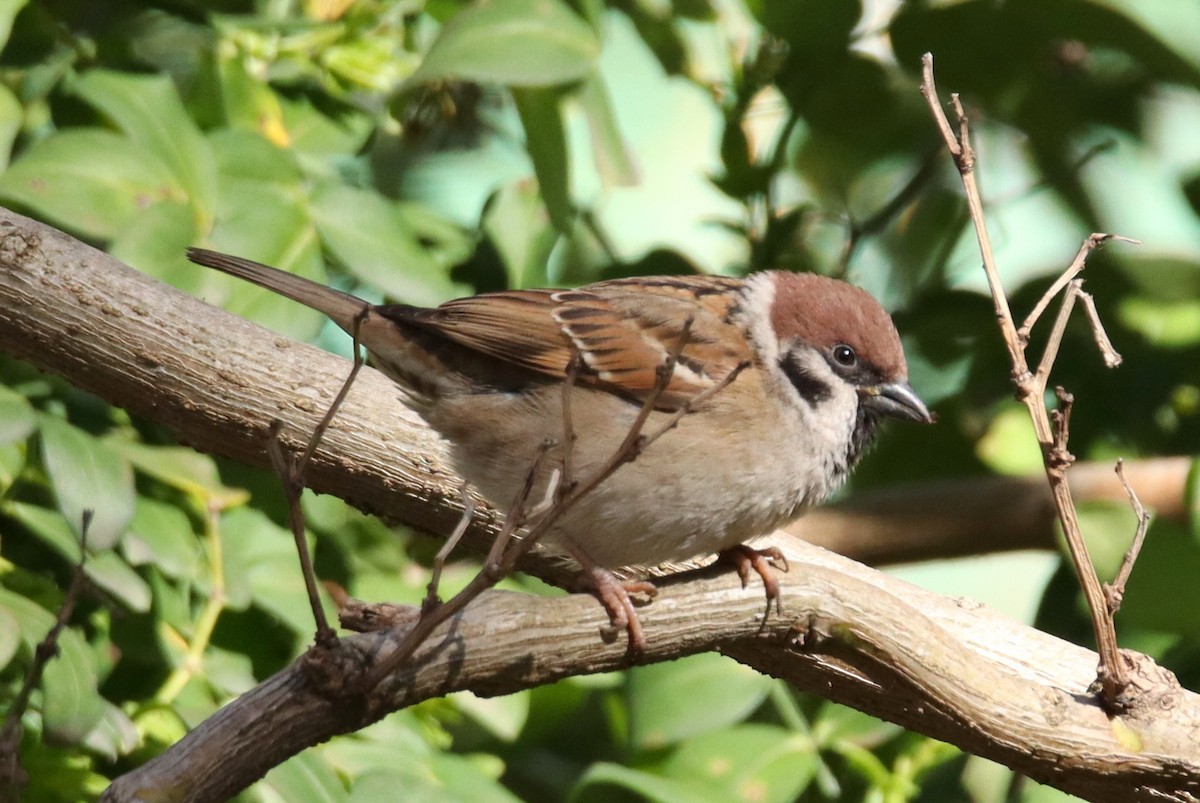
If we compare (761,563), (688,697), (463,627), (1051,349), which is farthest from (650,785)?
(1051,349)

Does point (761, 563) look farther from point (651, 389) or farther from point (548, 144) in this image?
point (548, 144)

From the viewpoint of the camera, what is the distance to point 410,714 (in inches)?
99.9

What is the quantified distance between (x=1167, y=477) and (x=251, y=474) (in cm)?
211

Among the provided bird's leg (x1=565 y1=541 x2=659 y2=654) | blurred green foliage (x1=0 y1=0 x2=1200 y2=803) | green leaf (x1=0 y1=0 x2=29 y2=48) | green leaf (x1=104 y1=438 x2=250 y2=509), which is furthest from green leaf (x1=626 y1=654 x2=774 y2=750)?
green leaf (x1=0 y1=0 x2=29 y2=48)

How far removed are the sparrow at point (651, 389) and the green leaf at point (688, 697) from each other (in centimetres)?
40

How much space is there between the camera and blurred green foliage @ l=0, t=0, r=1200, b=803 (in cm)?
233

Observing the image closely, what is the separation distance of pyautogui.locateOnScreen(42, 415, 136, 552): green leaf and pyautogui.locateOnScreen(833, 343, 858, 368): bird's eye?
1278 mm

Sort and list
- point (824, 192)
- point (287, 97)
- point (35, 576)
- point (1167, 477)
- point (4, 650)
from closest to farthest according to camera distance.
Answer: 1. point (4, 650)
2. point (35, 576)
3. point (287, 97)
4. point (1167, 477)
5. point (824, 192)

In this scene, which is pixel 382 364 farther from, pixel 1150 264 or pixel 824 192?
pixel 1150 264

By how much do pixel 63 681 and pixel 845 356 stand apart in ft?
4.77

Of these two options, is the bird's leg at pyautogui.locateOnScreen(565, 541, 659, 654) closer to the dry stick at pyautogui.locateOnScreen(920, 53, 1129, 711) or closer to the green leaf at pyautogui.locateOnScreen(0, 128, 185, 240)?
the dry stick at pyautogui.locateOnScreen(920, 53, 1129, 711)

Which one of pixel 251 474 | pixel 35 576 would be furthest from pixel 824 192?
pixel 35 576

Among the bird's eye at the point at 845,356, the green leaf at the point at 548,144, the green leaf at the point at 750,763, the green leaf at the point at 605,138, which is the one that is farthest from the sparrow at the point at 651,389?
the green leaf at the point at 750,763

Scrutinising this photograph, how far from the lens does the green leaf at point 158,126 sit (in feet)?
8.27
